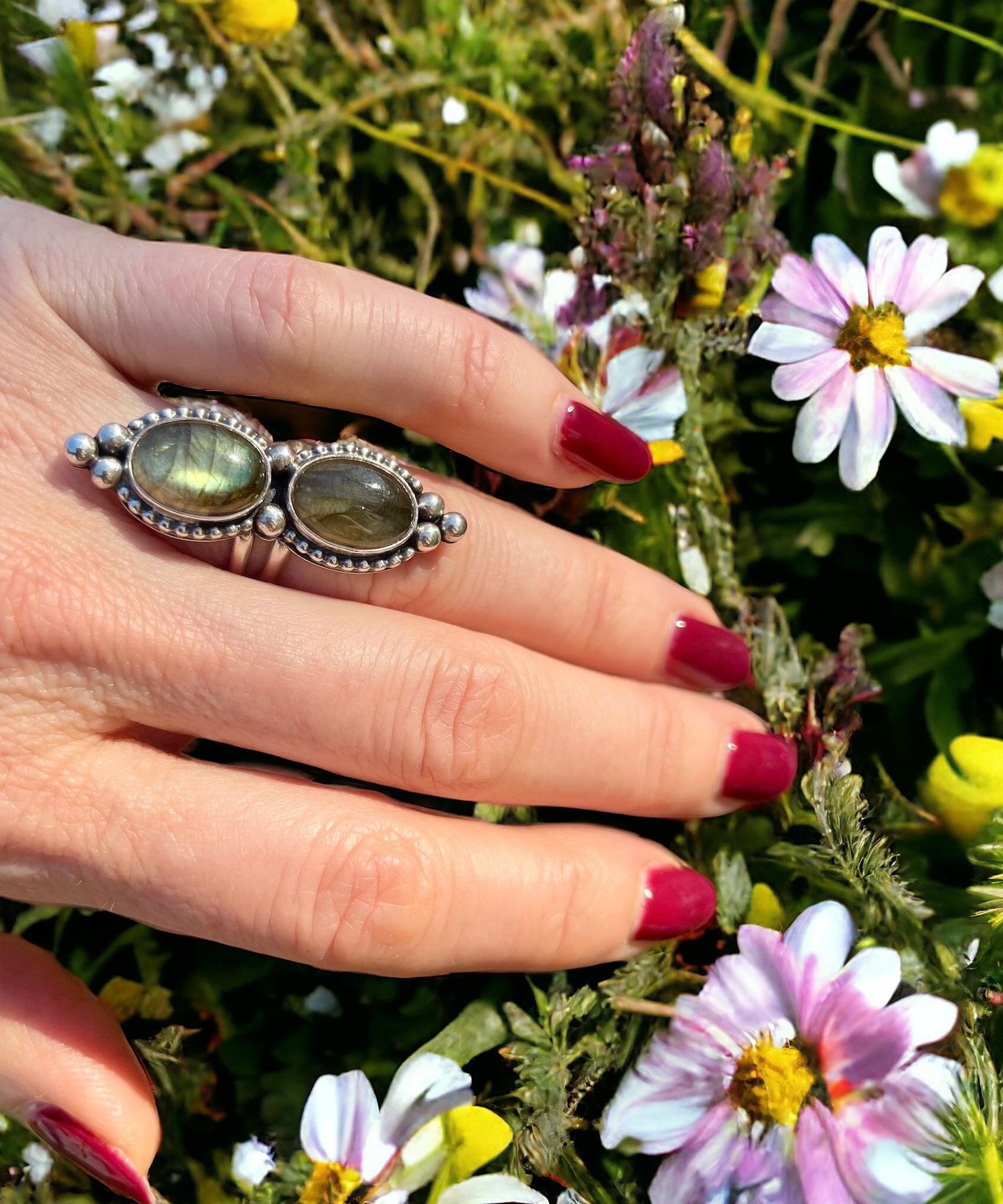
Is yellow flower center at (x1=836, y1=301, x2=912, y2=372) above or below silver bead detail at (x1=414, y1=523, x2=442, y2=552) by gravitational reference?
above

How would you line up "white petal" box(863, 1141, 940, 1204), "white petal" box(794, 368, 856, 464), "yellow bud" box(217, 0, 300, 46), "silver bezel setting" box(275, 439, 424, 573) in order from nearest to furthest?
"white petal" box(863, 1141, 940, 1204)
"silver bezel setting" box(275, 439, 424, 573)
"white petal" box(794, 368, 856, 464)
"yellow bud" box(217, 0, 300, 46)

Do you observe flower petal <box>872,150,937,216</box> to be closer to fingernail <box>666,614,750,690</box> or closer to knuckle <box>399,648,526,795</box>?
fingernail <box>666,614,750,690</box>

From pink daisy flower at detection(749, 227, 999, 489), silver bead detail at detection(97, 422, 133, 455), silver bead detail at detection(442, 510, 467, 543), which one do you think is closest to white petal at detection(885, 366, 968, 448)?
pink daisy flower at detection(749, 227, 999, 489)

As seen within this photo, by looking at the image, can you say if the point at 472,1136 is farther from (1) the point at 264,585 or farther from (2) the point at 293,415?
(2) the point at 293,415

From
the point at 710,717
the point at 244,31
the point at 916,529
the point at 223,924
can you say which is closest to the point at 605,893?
the point at 710,717

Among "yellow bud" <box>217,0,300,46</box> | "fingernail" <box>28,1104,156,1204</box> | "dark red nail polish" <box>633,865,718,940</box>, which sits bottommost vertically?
"fingernail" <box>28,1104,156,1204</box>

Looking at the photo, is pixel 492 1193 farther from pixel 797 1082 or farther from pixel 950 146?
pixel 950 146
